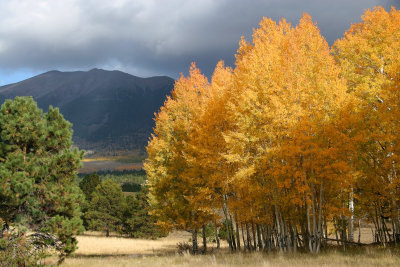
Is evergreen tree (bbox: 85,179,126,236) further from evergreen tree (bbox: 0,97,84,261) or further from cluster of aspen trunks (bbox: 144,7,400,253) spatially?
evergreen tree (bbox: 0,97,84,261)

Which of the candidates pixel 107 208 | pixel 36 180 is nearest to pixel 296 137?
pixel 36 180

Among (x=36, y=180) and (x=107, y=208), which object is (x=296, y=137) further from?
(x=107, y=208)

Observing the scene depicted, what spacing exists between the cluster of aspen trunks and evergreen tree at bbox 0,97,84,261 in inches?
251

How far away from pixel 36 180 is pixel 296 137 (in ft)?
38.3

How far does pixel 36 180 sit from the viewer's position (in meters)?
14.4

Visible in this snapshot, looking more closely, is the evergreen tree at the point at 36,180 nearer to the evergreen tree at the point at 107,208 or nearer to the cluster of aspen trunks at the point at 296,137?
the cluster of aspen trunks at the point at 296,137

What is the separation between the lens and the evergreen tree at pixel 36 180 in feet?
44.6

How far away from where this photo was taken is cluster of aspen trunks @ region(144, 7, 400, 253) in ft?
43.3

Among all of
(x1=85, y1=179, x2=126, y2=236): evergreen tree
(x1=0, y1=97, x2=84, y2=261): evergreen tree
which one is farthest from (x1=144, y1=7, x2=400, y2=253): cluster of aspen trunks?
(x1=85, y1=179, x2=126, y2=236): evergreen tree

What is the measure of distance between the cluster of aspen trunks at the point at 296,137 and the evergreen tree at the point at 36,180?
6383 millimetres

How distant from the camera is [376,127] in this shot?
13.8 metres

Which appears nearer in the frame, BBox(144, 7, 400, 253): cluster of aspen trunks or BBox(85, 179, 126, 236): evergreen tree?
BBox(144, 7, 400, 253): cluster of aspen trunks

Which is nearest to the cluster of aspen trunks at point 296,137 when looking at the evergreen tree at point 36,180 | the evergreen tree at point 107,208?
the evergreen tree at point 36,180

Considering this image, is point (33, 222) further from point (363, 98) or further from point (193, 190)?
point (363, 98)
